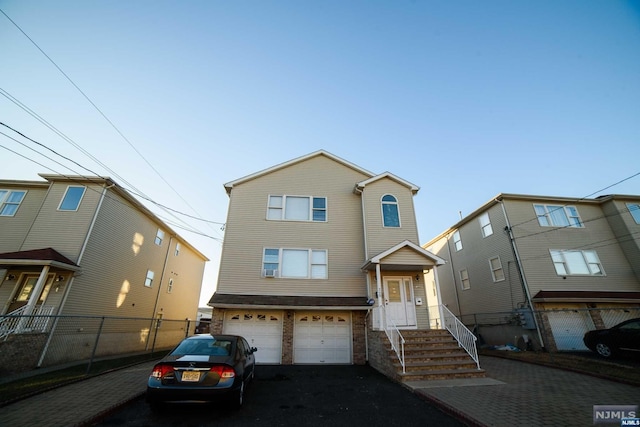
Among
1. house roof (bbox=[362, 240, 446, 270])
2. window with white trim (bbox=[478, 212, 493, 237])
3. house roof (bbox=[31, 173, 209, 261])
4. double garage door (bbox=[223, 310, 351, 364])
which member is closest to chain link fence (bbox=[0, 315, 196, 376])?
double garage door (bbox=[223, 310, 351, 364])

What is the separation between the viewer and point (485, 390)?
7133mm

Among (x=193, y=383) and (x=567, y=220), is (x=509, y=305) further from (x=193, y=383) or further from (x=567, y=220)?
(x=193, y=383)

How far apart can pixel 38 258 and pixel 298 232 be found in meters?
11.1

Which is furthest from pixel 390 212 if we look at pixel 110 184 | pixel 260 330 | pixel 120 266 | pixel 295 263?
pixel 120 266

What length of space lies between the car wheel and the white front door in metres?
7.77

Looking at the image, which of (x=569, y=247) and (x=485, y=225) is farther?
(x=485, y=225)

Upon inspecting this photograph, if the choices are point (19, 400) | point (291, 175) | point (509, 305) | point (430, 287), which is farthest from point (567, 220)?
point (19, 400)

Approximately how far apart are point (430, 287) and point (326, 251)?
13.8 meters

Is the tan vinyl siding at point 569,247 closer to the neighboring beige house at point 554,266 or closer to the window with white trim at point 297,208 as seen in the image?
the neighboring beige house at point 554,266

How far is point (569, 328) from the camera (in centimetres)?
1421

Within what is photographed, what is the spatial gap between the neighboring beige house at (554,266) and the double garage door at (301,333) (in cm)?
864

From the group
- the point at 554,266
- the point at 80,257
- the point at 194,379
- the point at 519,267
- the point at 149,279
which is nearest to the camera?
the point at 194,379

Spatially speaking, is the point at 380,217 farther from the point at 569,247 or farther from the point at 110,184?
the point at 110,184
